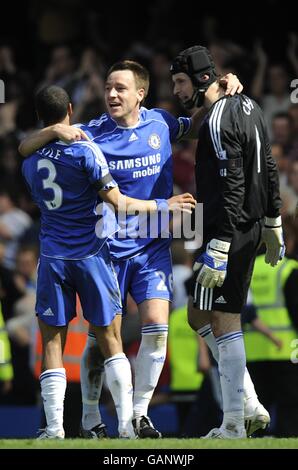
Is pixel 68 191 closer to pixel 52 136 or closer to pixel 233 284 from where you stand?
pixel 52 136

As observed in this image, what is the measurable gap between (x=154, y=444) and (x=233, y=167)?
1.77 metres

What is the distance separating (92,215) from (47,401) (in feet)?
4.01

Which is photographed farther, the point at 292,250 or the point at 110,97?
the point at 292,250

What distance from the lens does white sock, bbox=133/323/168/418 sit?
870 centimetres

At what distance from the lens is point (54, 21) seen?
17.4 m

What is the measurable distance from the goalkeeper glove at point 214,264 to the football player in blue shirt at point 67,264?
1.34 ft

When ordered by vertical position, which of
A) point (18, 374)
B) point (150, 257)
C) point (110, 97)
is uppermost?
point (110, 97)

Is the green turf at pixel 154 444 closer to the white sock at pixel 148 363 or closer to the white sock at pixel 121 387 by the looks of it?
→ the white sock at pixel 121 387

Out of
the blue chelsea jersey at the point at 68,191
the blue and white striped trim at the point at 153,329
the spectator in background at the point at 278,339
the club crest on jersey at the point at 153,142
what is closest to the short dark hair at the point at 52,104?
the blue chelsea jersey at the point at 68,191

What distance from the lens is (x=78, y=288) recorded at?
8477mm

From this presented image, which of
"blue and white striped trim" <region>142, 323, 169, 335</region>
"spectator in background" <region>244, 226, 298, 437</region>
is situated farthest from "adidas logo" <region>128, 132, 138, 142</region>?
"spectator in background" <region>244, 226, 298, 437</region>

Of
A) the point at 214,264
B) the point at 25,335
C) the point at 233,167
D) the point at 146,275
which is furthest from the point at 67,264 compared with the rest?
the point at 25,335
